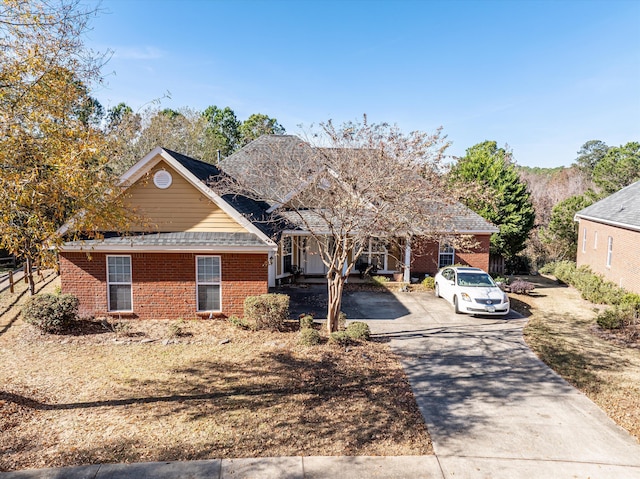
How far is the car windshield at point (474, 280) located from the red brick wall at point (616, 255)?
7.67 meters

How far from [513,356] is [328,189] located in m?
6.94

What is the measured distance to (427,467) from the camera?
19.9ft

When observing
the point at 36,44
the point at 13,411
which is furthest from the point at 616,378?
the point at 36,44

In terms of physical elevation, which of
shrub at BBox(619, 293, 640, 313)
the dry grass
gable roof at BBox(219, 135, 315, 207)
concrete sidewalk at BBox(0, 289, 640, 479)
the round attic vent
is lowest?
the dry grass

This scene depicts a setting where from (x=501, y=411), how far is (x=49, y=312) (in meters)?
12.3

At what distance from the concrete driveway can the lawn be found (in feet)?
1.72

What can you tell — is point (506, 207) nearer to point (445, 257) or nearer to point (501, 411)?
point (445, 257)

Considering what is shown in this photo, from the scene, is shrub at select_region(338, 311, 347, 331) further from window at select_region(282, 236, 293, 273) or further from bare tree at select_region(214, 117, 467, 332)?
window at select_region(282, 236, 293, 273)

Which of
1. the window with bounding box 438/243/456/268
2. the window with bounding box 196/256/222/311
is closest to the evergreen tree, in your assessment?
the window with bounding box 438/243/456/268

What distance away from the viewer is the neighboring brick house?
18.8 m

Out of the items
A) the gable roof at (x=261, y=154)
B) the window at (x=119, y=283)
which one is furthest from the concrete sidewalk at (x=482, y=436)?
the gable roof at (x=261, y=154)

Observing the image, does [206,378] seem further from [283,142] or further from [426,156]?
[283,142]

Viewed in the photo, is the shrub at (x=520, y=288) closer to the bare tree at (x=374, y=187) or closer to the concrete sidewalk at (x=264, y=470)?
the bare tree at (x=374, y=187)

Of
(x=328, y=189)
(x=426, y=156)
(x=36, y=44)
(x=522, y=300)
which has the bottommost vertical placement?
(x=522, y=300)
